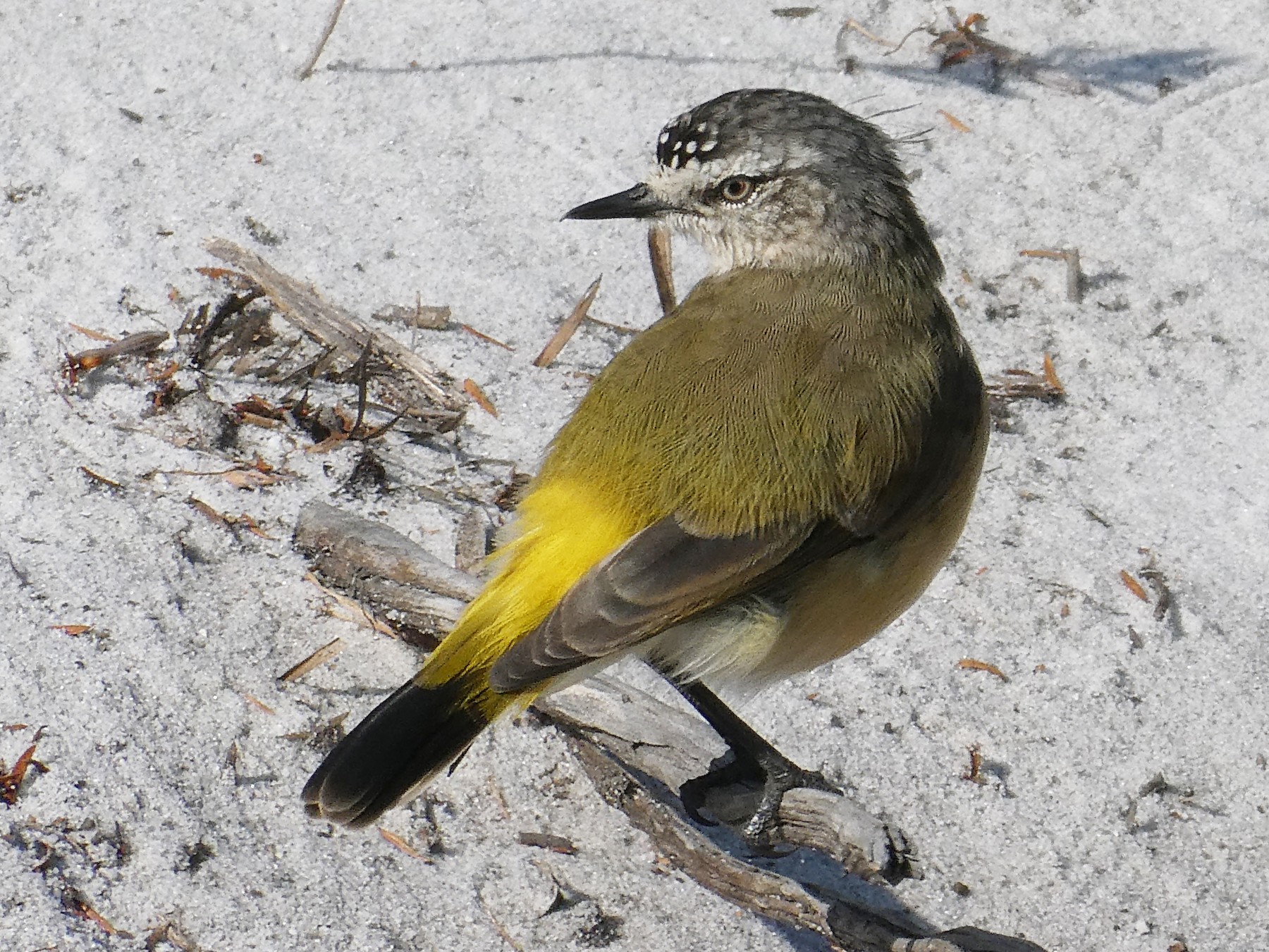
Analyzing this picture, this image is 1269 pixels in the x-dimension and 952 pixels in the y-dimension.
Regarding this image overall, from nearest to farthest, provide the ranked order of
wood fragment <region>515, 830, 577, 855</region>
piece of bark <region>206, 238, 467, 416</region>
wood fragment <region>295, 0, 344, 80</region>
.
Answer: wood fragment <region>515, 830, 577, 855</region> → piece of bark <region>206, 238, 467, 416</region> → wood fragment <region>295, 0, 344, 80</region>

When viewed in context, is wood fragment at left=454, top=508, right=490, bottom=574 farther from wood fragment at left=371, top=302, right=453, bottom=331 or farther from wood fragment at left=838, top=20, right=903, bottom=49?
wood fragment at left=838, top=20, right=903, bottom=49

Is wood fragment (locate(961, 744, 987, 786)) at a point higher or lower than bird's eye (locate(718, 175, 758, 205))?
lower

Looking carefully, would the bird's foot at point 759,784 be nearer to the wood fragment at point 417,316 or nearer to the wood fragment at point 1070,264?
the wood fragment at point 417,316

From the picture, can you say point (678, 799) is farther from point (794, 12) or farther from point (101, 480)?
point (794, 12)

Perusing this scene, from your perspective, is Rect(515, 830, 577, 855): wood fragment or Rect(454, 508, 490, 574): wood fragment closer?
Rect(515, 830, 577, 855): wood fragment

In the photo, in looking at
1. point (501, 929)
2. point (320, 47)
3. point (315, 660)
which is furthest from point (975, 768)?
point (320, 47)

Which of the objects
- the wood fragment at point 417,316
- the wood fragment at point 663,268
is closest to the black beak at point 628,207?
the wood fragment at point 663,268

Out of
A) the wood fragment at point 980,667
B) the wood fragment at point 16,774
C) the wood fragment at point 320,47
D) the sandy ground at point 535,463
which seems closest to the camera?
the wood fragment at point 16,774

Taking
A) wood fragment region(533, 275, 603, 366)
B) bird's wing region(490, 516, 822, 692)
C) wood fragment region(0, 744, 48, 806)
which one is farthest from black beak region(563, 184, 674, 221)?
wood fragment region(0, 744, 48, 806)
